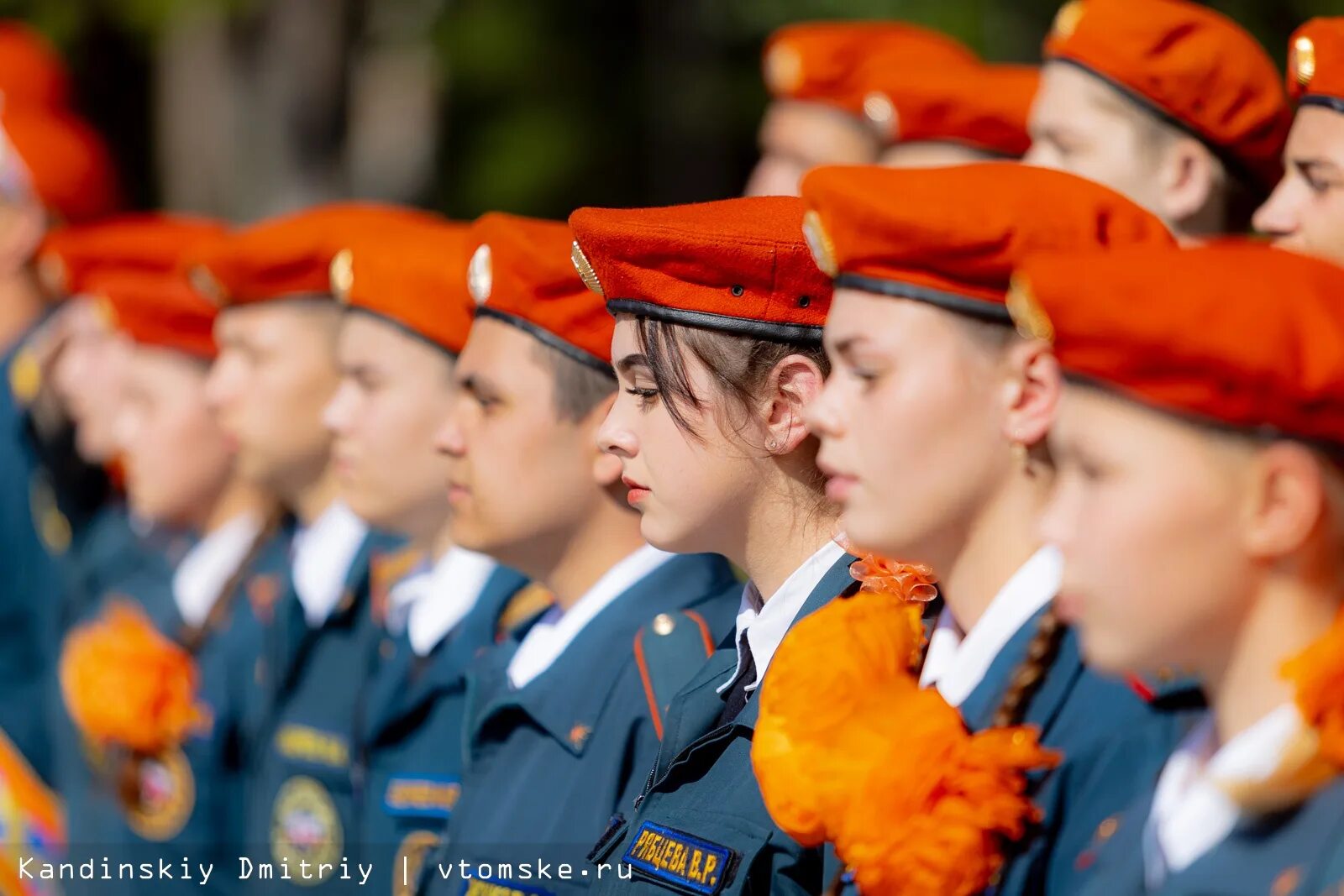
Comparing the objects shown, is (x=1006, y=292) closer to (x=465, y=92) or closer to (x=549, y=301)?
(x=549, y=301)

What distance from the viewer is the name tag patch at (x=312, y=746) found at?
4.58m

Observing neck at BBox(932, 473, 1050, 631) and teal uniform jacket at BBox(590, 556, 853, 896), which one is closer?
neck at BBox(932, 473, 1050, 631)

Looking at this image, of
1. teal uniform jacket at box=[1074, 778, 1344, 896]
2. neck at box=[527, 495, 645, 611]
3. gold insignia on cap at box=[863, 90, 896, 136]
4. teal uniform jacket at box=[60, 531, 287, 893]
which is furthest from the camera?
gold insignia on cap at box=[863, 90, 896, 136]

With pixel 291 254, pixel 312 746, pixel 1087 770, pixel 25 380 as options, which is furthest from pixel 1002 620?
pixel 25 380

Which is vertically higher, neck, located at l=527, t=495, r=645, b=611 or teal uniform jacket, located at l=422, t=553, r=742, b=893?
neck, located at l=527, t=495, r=645, b=611

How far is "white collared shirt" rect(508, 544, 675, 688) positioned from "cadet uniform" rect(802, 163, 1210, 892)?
1.08 meters

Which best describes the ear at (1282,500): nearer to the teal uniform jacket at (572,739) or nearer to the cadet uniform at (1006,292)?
the cadet uniform at (1006,292)

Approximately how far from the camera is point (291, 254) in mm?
5188

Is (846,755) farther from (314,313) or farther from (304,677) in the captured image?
(314,313)

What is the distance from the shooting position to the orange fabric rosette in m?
2.31

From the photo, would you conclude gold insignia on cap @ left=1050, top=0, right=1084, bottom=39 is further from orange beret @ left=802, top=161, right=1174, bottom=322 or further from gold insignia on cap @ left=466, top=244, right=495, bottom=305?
orange beret @ left=802, top=161, right=1174, bottom=322

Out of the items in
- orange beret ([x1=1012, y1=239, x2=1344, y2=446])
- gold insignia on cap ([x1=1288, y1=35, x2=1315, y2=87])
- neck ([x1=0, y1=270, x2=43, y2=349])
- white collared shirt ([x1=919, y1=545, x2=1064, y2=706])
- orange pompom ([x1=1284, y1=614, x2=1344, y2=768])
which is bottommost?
neck ([x1=0, y1=270, x2=43, y2=349])

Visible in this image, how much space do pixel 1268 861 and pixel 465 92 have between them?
1055 centimetres

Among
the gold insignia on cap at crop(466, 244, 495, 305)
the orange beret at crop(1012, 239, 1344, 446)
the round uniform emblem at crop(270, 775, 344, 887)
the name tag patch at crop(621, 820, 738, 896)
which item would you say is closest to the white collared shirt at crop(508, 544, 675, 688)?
the gold insignia on cap at crop(466, 244, 495, 305)
